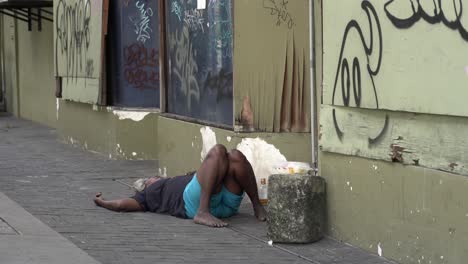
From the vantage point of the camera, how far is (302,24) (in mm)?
8492

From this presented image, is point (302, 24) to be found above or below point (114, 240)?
above

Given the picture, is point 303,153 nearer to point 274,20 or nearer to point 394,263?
point 274,20

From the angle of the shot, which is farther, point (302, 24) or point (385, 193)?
point (302, 24)

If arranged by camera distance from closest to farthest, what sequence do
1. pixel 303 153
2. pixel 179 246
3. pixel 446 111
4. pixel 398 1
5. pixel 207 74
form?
pixel 446 111, pixel 398 1, pixel 179 246, pixel 303 153, pixel 207 74

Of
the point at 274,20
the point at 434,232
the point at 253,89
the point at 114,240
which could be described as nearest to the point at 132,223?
the point at 114,240

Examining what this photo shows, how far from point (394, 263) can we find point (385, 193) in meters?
0.50

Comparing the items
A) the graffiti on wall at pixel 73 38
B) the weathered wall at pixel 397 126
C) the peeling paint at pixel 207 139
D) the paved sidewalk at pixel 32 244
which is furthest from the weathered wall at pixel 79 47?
the weathered wall at pixel 397 126

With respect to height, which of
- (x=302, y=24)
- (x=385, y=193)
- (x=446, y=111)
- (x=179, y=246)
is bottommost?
(x=179, y=246)

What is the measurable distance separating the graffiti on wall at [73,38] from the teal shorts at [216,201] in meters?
5.51

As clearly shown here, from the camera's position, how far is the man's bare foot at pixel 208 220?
759cm

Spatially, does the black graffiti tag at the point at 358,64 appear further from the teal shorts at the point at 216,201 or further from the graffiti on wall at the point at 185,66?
the graffiti on wall at the point at 185,66

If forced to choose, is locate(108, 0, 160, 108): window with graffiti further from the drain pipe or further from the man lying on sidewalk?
the drain pipe

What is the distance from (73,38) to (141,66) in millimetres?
2100

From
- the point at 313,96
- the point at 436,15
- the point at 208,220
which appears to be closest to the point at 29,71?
the point at 313,96
